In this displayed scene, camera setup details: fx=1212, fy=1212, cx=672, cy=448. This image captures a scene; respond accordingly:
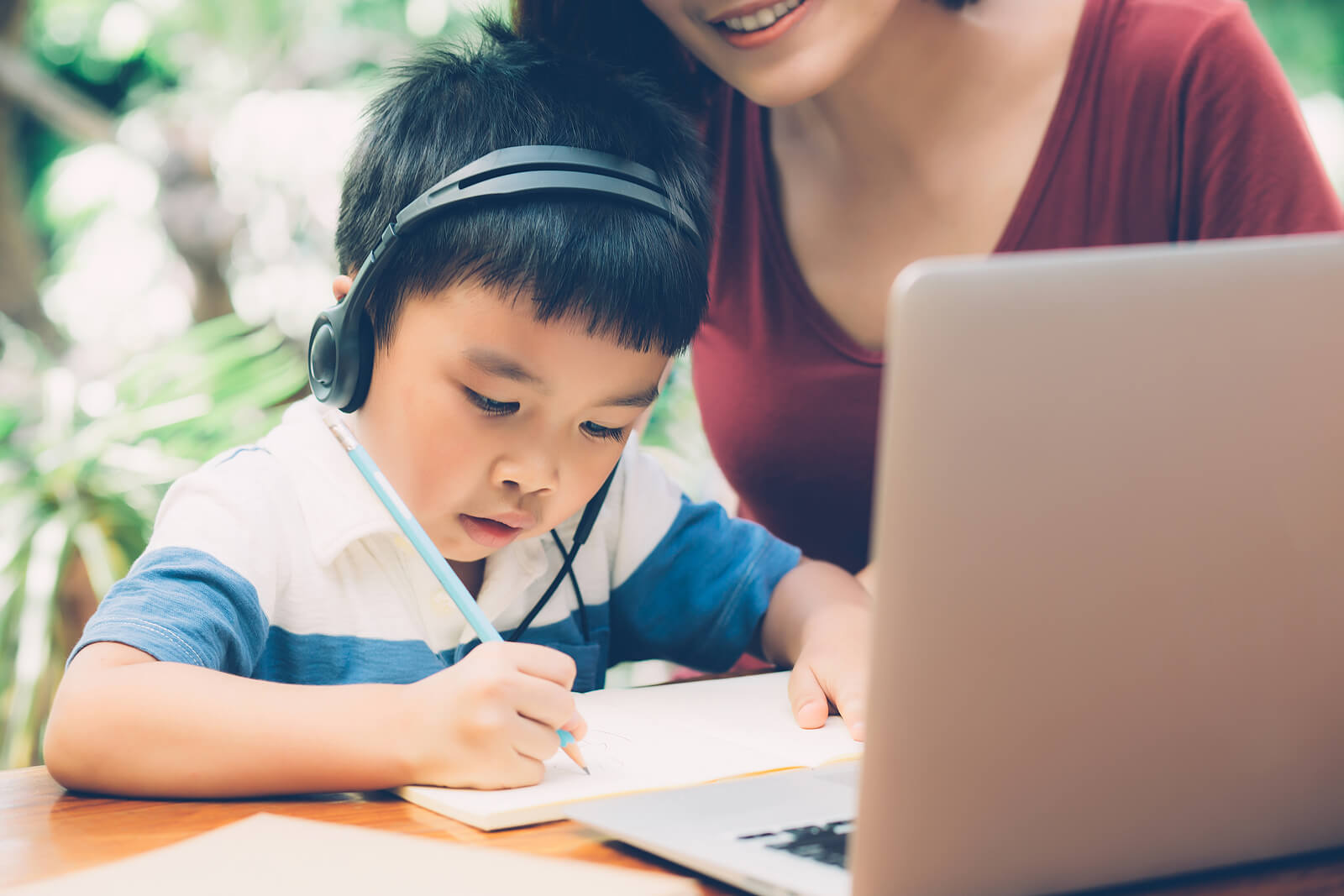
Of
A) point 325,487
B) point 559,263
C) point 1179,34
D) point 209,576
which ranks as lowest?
point 209,576

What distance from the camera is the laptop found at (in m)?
0.43

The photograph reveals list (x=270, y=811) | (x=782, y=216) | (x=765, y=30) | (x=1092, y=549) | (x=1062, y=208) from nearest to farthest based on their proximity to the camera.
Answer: (x=1092, y=549) → (x=270, y=811) → (x=765, y=30) → (x=1062, y=208) → (x=782, y=216)

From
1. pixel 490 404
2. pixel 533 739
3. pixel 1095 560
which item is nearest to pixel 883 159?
pixel 490 404

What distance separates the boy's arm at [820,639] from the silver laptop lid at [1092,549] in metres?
0.32

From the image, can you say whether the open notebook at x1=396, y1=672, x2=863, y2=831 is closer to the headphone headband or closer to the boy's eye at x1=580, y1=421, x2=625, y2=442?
the boy's eye at x1=580, y1=421, x2=625, y2=442

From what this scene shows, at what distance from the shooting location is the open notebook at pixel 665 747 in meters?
0.68

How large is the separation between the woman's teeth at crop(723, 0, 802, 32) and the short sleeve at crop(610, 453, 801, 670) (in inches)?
16.7

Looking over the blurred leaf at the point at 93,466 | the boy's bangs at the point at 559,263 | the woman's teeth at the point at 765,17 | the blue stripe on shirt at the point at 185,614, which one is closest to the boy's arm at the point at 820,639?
the boy's bangs at the point at 559,263

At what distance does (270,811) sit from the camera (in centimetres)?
68

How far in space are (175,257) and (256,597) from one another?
2.65 m

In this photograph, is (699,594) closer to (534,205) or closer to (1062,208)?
(534,205)

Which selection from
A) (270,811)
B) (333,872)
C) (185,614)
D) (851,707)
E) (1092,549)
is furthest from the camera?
(851,707)

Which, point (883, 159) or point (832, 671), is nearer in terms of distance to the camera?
point (832, 671)

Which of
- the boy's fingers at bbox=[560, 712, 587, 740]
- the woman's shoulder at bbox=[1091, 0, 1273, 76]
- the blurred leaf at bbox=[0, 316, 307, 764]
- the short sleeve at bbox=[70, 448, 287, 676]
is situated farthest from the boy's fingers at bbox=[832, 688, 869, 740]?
the blurred leaf at bbox=[0, 316, 307, 764]
